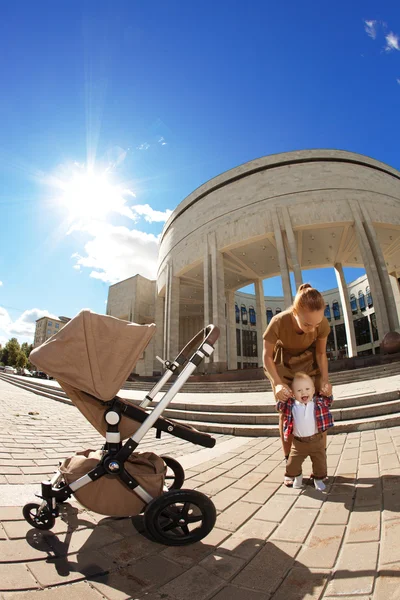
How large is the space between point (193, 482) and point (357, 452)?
2.04 meters

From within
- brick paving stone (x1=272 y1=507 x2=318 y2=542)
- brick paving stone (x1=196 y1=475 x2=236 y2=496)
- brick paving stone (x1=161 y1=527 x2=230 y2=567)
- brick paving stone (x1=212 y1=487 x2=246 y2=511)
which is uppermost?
brick paving stone (x1=272 y1=507 x2=318 y2=542)

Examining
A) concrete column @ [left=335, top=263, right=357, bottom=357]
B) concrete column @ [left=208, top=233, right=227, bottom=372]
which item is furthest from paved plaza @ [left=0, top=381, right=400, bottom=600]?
concrete column @ [left=335, top=263, right=357, bottom=357]

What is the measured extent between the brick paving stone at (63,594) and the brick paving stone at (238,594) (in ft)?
1.75

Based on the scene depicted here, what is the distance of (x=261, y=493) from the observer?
2275mm

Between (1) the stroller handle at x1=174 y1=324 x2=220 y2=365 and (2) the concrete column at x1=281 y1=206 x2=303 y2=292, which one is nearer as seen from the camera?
(1) the stroller handle at x1=174 y1=324 x2=220 y2=365

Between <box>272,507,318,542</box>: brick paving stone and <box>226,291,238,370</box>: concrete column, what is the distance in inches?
1013

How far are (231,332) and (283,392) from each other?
3037 cm

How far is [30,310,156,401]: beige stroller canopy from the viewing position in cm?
169

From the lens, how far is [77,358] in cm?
175

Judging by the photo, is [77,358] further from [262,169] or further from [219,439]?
[262,169]

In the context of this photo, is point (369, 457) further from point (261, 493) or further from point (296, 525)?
point (296, 525)

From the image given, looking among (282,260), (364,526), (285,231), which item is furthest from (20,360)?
(364,526)

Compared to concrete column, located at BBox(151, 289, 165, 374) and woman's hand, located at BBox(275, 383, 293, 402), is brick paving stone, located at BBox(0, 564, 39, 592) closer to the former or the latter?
woman's hand, located at BBox(275, 383, 293, 402)

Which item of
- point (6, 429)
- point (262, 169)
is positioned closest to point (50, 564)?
point (6, 429)
